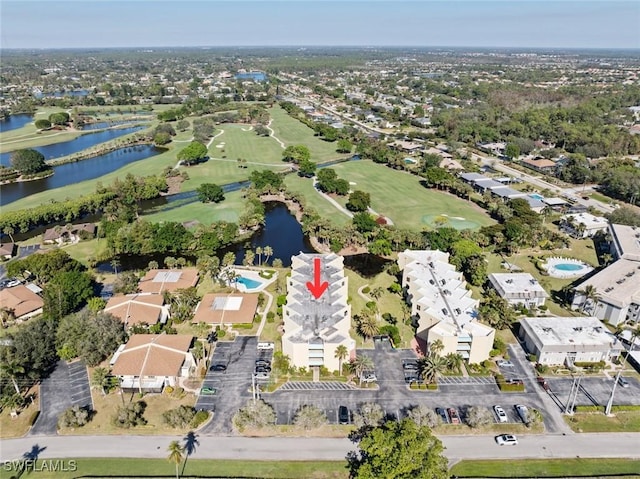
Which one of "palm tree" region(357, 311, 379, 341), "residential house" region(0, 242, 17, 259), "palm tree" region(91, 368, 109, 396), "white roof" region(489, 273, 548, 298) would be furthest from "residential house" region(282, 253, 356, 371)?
"residential house" region(0, 242, 17, 259)

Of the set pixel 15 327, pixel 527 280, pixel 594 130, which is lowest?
pixel 15 327

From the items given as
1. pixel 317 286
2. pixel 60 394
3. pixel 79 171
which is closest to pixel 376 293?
pixel 317 286

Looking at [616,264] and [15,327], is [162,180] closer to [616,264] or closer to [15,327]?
[15,327]

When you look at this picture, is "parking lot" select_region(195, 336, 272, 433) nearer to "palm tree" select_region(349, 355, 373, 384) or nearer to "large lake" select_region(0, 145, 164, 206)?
"palm tree" select_region(349, 355, 373, 384)

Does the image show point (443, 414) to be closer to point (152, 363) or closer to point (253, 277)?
point (152, 363)

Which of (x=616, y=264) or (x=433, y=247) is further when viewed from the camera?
(x=433, y=247)

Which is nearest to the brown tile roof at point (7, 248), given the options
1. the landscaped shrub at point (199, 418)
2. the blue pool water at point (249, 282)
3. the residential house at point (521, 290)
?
the blue pool water at point (249, 282)

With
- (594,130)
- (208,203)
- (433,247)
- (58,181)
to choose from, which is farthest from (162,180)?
(594,130)
